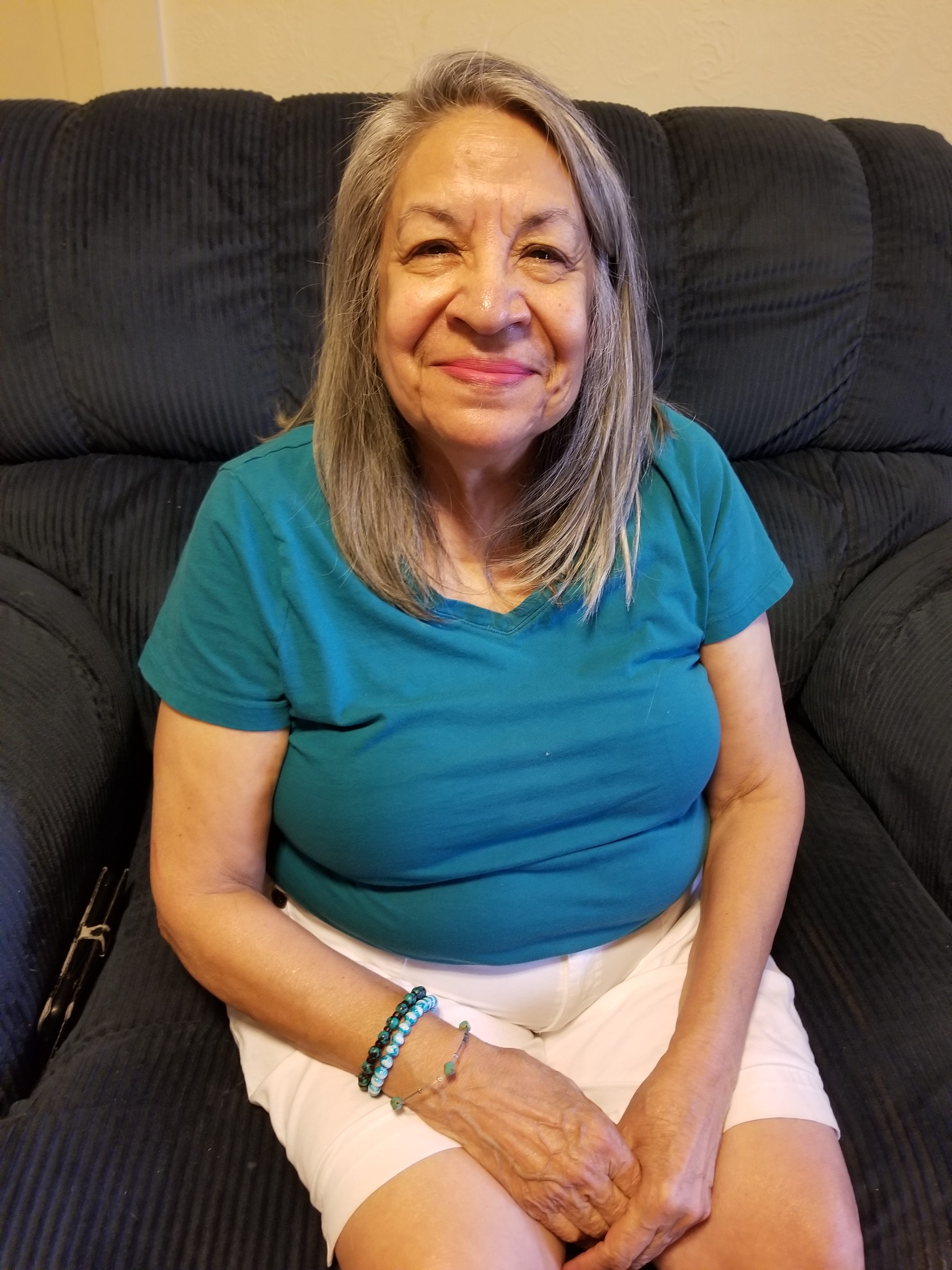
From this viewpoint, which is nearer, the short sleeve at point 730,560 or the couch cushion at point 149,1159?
the couch cushion at point 149,1159

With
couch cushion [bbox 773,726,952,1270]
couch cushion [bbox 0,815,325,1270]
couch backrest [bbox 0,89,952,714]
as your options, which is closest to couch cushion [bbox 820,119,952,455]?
couch backrest [bbox 0,89,952,714]

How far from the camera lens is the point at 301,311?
1.22 metres

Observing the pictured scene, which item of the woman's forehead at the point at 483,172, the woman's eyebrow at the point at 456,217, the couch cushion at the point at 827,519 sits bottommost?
the couch cushion at the point at 827,519

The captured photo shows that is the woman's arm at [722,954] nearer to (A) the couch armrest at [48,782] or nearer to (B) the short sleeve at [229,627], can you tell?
(B) the short sleeve at [229,627]

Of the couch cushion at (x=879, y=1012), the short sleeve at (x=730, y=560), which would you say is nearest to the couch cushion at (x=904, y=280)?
the short sleeve at (x=730, y=560)

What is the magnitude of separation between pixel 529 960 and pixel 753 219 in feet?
3.44

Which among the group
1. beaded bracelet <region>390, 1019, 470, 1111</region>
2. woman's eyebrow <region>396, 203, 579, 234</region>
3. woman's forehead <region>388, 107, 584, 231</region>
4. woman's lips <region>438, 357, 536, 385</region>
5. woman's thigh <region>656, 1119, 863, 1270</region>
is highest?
woman's forehead <region>388, 107, 584, 231</region>

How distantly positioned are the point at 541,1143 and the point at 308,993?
24cm

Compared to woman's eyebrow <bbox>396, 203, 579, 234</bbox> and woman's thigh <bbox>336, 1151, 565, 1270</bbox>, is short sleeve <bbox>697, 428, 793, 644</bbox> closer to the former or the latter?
woman's eyebrow <bbox>396, 203, 579, 234</bbox>

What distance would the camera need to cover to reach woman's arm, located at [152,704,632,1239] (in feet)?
2.49

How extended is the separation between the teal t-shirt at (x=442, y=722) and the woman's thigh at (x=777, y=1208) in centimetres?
22

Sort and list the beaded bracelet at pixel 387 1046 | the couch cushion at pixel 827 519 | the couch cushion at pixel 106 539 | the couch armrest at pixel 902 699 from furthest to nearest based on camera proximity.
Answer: the couch cushion at pixel 827 519 → the couch cushion at pixel 106 539 → the couch armrest at pixel 902 699 → the beaded bracelet at pixel 387 1046

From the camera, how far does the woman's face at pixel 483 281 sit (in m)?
0.78

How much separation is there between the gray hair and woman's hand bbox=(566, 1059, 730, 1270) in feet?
1.50
